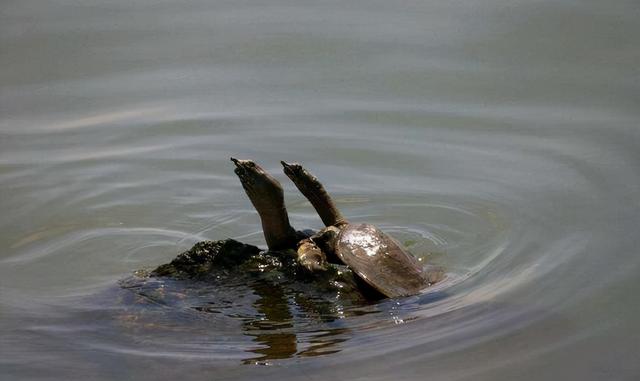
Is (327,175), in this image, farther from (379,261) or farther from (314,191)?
(379,261)

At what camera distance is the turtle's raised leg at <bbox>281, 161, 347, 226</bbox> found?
520 cm

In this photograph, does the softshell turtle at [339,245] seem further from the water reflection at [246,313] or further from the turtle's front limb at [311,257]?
the water reflection at [246,313]

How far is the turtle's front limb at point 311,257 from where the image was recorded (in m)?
4.62

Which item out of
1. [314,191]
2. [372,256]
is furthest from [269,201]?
[372,256]

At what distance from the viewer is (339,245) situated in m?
4.81

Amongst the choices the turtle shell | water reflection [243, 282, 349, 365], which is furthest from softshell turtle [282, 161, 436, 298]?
water reflection [243, 282, 349, 365]

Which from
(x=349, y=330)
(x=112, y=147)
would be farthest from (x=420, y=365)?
(x=112, y=147)

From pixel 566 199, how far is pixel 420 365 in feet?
7.63

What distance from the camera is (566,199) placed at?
245 inches

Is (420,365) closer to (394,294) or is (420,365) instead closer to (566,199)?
(394,294)

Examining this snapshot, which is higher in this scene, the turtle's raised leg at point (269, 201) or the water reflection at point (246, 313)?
the turtle's raised leg at point (269, 201)

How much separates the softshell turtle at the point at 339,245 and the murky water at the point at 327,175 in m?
0.14

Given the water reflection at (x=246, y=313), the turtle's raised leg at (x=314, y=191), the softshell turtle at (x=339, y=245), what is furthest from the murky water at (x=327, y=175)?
the turtle's raised leg at (x=314, y=191)

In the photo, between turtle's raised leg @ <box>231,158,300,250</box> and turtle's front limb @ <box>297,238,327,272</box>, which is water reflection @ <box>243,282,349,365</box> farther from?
turtle's raised leg @ <box>231,158,300,250</box>
